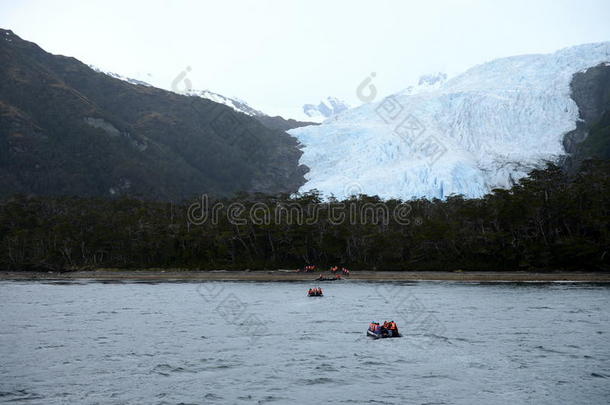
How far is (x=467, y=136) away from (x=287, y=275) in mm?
79863

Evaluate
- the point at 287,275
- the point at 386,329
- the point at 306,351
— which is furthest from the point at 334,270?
the point at 306,351

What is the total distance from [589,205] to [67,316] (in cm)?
7819

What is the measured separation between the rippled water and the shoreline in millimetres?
25026

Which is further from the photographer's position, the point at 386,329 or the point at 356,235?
the point at 356,235

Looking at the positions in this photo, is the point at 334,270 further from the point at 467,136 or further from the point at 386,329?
the point at 467,136

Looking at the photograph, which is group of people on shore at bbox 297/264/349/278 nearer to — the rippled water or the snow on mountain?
the rippled water

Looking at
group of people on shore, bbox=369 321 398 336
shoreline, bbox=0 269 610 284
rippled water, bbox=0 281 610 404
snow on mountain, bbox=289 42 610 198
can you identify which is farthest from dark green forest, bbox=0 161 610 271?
group of people on shore, bbox=369 321 398 336

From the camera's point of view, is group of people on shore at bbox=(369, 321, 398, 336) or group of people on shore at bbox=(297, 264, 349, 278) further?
group of people on shore at bbox=(297, 264, 349, 278)

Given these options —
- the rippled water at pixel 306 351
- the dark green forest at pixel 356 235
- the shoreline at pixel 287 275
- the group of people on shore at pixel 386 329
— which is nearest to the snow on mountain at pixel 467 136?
the dark green forest at pixel 356 235

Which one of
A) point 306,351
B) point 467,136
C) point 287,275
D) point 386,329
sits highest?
point 467,136

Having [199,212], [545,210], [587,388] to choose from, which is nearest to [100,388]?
[587,388]

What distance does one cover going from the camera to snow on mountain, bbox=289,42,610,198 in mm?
144750

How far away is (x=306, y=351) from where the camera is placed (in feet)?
113

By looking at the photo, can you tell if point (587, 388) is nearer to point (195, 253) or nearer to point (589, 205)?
point (589, 205)
